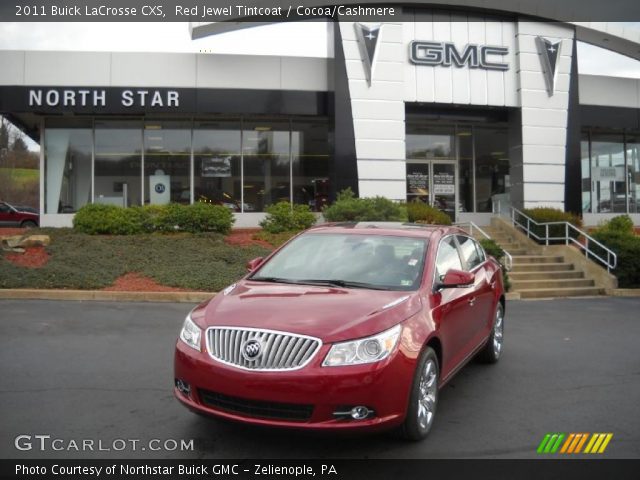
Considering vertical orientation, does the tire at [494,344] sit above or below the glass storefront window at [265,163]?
below

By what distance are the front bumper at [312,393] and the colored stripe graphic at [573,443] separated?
3.95 feet

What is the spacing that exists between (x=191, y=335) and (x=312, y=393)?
3.55 ft

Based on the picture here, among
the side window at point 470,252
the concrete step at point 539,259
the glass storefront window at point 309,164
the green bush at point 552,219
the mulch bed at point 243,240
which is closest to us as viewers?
the side window at point 470,252

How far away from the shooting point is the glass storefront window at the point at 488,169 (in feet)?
69.6

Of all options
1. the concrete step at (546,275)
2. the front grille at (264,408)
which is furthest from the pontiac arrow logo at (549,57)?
the front grille at (264,408)

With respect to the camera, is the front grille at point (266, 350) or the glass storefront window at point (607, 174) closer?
the front grille at point (266, 350)

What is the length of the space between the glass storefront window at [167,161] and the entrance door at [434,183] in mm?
7842

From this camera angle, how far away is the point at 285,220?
15.7 metres

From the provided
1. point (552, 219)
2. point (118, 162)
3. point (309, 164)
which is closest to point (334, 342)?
point (552, 219)

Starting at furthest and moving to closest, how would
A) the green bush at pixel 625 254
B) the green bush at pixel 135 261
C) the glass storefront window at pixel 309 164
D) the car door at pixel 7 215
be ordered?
the car door at pixel 7 215
the glass storefront window at pixel 309 164
the green bush at pixel 625 254
the green bush at pixel 135 261

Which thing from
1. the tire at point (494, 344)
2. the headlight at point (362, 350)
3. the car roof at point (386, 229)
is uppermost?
the car roof at point (386, 229)

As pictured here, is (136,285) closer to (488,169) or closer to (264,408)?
(264,408)

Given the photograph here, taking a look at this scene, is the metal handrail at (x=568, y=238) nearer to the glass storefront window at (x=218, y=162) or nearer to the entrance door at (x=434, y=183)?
the entrance door at (x=434, y=183)

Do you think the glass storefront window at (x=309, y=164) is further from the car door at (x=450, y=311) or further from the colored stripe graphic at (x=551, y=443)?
the colored stripe graphic at (x=551, y=443)
